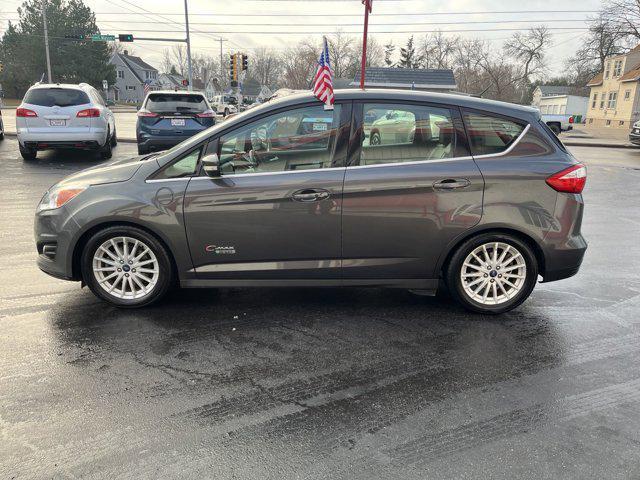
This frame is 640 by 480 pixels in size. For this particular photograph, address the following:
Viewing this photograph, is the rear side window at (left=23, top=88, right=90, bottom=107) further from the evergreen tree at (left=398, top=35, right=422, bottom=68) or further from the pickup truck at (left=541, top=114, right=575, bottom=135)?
the evergreen tree at (left=398, top=35, right=422, bottom=68)

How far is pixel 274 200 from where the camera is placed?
3938 millimetres

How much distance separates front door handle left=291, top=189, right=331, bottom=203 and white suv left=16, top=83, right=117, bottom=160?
9733mm

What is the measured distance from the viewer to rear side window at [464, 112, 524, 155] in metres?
4.10

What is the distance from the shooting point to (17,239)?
6082 mm

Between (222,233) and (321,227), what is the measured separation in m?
0.79

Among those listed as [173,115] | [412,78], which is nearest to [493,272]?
[173,115]

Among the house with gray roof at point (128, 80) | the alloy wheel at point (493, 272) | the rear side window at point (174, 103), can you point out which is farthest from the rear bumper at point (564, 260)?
the house with gray roof at point (128, 80)

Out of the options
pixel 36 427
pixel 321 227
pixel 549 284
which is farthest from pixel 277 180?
pixel 549 284

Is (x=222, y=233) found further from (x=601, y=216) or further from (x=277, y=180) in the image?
(x=601, y=216)

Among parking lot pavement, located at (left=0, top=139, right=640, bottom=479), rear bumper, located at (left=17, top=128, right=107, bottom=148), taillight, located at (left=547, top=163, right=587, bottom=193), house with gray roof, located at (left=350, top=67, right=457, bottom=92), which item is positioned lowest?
parking lot pavement, located at (left=0, top=139, right=640, bottom=479)

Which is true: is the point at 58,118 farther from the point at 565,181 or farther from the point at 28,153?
the point at 565,181

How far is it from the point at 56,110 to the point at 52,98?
0.35 meters

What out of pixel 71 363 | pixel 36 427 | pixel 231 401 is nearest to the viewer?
pixel 36 427

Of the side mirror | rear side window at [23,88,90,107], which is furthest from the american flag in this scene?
rear side window at [23,88,90,107]
